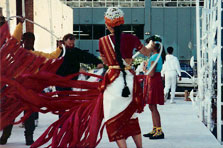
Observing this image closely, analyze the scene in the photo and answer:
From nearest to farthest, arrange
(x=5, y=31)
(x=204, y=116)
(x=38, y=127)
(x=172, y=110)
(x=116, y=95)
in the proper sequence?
1. (x=5, y=31)
2. (x=116, y=95)
3. (x=38, y=127)
4. (x=204, y=116)
5. (x=172, y=110)

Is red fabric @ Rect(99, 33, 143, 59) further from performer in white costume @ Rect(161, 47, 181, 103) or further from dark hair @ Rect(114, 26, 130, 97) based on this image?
performer in white costume @ Rect(161, 47, 181, 103)

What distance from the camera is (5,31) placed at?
369cm

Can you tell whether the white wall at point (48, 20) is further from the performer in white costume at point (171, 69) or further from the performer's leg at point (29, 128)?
the performer's leg at point (29, 128)

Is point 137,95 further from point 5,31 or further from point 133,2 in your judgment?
point 133,2

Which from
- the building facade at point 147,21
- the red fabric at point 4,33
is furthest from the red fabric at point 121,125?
the building facade at point 147,21

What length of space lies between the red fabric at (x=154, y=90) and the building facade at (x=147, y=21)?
2561cm

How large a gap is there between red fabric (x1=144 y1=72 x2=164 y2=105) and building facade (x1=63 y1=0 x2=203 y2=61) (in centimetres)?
2561

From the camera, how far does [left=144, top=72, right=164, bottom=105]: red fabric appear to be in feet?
20.8

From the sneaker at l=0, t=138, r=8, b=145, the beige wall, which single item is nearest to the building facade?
the beige wall

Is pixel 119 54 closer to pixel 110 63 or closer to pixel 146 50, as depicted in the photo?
pixel 110 63

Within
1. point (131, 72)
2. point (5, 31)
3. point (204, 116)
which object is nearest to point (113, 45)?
point (131, 72)

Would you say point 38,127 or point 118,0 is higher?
point 118,0

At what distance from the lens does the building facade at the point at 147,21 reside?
32.1 metres

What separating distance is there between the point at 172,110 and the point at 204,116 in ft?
6.79
